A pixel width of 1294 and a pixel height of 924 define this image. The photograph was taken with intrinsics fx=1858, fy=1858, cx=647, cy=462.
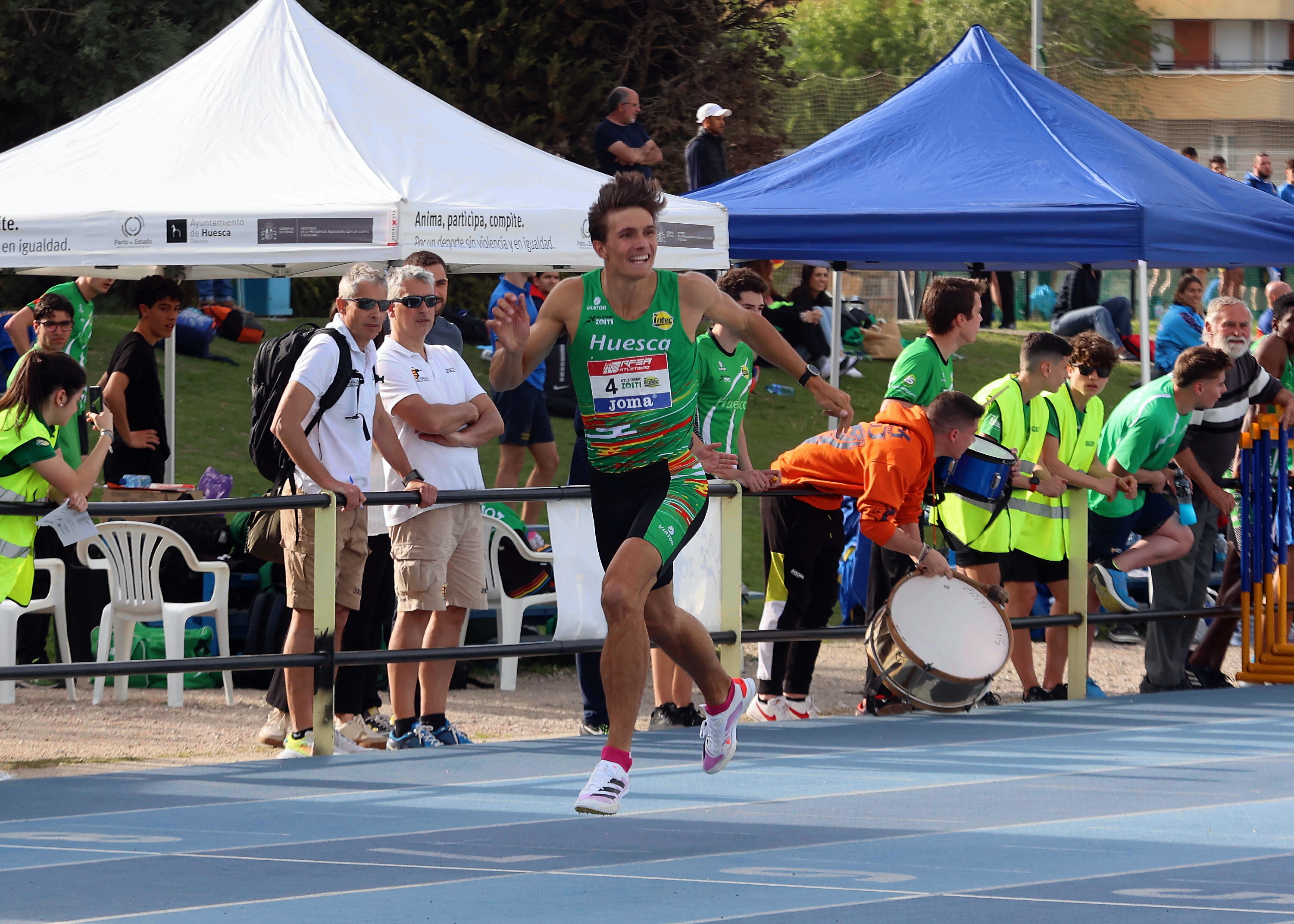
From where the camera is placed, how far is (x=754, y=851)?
5785 mm

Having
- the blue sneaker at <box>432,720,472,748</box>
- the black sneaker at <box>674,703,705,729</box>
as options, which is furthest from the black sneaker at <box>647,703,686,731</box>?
the blue sneaker at <box>432,720,472,748</box>

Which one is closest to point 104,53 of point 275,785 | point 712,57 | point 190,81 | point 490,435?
point 712,57

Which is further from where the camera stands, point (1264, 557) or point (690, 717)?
point (1264, 557)

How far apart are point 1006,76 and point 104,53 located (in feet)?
42.3

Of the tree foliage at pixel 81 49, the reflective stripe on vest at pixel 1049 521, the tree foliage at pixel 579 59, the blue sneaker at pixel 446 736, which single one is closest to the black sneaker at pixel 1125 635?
the reflective stripe on vest at pixel 1049 521

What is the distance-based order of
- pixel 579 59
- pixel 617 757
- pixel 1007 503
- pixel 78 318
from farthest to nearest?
pixel 579 59 < pixel 78 318 < pixel 1007 503 < pixel 617 757

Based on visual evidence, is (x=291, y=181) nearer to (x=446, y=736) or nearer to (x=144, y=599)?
(x=144, y=599)

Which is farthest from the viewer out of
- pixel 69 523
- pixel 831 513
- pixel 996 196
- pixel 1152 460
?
pixel 996 196

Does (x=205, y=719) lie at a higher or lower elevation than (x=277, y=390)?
lower

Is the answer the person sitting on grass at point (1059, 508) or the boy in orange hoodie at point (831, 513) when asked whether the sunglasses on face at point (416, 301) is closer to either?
the boy in orange hoodie at point (831, 513)

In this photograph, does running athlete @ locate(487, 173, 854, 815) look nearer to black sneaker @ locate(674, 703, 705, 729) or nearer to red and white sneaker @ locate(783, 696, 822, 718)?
black sneaker @ locate(674, 703, 705, 729)

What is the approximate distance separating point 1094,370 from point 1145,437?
46 cm

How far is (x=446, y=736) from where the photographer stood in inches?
316

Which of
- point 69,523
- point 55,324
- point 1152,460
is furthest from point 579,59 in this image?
point 69,523
